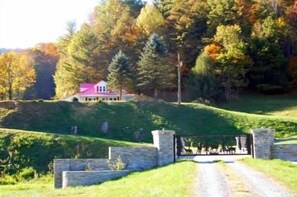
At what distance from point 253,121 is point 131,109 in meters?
9.29

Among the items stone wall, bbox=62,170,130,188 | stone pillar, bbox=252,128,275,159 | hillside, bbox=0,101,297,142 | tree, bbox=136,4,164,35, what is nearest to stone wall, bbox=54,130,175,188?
stone wall, bbox=62,170,130,188

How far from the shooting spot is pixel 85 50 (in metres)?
58.9

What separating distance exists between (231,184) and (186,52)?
163 ft

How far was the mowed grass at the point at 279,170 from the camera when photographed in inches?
506

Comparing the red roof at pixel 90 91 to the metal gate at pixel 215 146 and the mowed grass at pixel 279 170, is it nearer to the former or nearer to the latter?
the metal gate at pixel 215 146

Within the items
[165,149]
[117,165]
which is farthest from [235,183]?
[117,165]

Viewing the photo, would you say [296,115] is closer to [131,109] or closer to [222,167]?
[131,109]

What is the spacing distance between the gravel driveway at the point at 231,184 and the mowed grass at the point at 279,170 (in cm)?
25

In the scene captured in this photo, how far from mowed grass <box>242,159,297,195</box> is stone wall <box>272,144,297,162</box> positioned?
5.01 ft

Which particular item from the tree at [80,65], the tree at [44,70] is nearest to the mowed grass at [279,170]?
the tree at [80,65]

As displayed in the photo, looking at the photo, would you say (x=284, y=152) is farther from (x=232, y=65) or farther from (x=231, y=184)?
(x=232, y=65)

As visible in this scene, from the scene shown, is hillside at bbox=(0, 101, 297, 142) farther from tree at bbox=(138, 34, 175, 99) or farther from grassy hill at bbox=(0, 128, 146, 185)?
tree at bbox=(138, 34, 175, 99)

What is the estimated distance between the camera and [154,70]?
52.7m

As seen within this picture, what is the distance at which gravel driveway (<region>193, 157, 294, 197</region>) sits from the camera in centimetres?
1162
